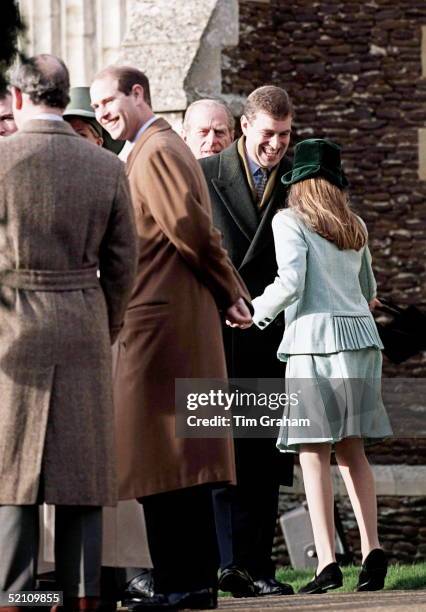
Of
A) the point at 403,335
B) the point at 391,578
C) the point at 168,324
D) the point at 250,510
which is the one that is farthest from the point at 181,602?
the point at 403,335

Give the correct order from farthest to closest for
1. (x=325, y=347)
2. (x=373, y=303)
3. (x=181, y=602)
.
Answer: (x=373, y=303)
(x=325, y=347)
(x=181, y=602)

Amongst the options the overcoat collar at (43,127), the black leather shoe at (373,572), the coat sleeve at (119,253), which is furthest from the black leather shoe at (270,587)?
the overcoat collar at (43,127)

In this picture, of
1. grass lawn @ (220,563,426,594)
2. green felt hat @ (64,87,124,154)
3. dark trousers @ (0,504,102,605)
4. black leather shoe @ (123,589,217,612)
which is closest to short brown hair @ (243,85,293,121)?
green felt hat @ (64,87,124,154)

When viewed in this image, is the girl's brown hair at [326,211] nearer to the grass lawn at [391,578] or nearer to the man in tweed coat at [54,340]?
the grass lawn at [391,578]

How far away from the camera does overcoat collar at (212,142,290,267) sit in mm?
8000

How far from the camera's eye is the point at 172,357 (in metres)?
6.37

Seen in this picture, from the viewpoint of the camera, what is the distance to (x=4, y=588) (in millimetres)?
5758

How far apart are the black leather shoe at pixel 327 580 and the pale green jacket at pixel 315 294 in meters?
0.88

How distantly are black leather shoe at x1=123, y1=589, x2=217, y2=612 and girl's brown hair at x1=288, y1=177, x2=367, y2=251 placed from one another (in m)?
1.82

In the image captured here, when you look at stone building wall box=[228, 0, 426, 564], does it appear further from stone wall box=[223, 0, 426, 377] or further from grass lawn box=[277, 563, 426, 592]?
grass lawn box=[277, 563, 426, 592]

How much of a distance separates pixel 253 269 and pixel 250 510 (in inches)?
42.0

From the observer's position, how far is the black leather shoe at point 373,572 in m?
7.38

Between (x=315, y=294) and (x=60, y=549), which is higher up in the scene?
(x=315, y=294)

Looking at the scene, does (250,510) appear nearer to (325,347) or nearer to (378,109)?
(325,347)
